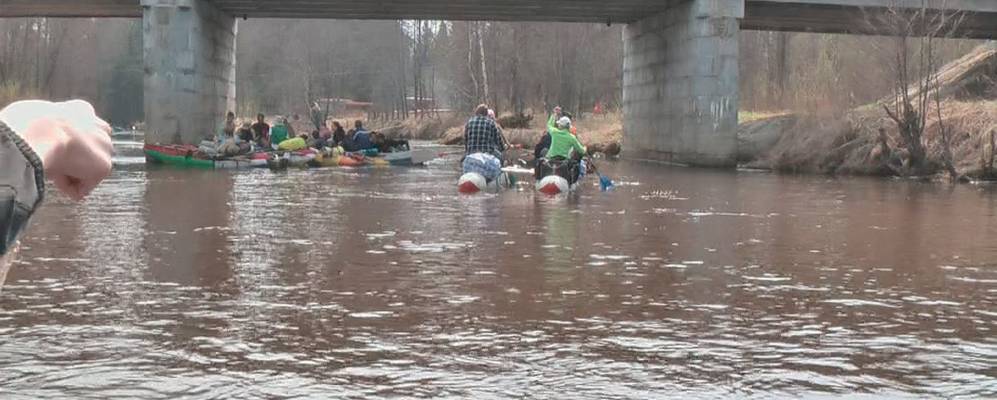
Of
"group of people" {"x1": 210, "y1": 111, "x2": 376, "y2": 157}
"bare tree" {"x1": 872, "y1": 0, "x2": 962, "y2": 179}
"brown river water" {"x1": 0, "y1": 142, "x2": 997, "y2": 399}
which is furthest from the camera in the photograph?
"group of people" {"x1": 210, "y1": 111, "x2": 376, "y2": 157}

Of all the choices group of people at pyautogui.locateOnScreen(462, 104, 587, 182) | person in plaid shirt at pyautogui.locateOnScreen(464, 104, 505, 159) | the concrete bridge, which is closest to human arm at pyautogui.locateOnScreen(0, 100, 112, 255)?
group of people at pyautogui.locateOnScreen(462, 104, 587, 182)

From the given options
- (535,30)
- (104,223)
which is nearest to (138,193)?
(104,223)

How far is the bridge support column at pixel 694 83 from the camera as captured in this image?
3241cm

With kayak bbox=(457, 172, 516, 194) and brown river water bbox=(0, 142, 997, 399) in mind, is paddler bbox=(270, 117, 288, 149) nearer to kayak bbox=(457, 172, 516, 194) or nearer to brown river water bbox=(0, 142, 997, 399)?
kayak bbox=(457, 172, 516, 194)

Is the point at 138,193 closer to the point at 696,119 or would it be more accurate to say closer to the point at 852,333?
the point at 852,333

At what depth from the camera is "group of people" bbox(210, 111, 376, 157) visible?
2975 cm

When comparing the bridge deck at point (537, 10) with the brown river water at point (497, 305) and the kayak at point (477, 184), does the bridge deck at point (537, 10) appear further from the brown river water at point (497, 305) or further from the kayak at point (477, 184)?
the brown river water at point (497, 305)

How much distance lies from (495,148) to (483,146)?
0.35m

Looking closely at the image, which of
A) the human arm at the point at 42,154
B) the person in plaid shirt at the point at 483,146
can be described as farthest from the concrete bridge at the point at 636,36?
the human arm at the point at 42,154

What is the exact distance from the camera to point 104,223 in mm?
13398

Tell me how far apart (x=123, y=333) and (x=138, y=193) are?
1315 cm

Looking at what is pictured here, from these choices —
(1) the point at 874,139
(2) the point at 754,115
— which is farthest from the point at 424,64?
(1) the point at 874,139

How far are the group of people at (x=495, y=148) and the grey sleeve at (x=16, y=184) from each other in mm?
18554

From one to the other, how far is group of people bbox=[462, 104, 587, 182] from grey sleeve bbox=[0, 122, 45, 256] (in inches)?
730
